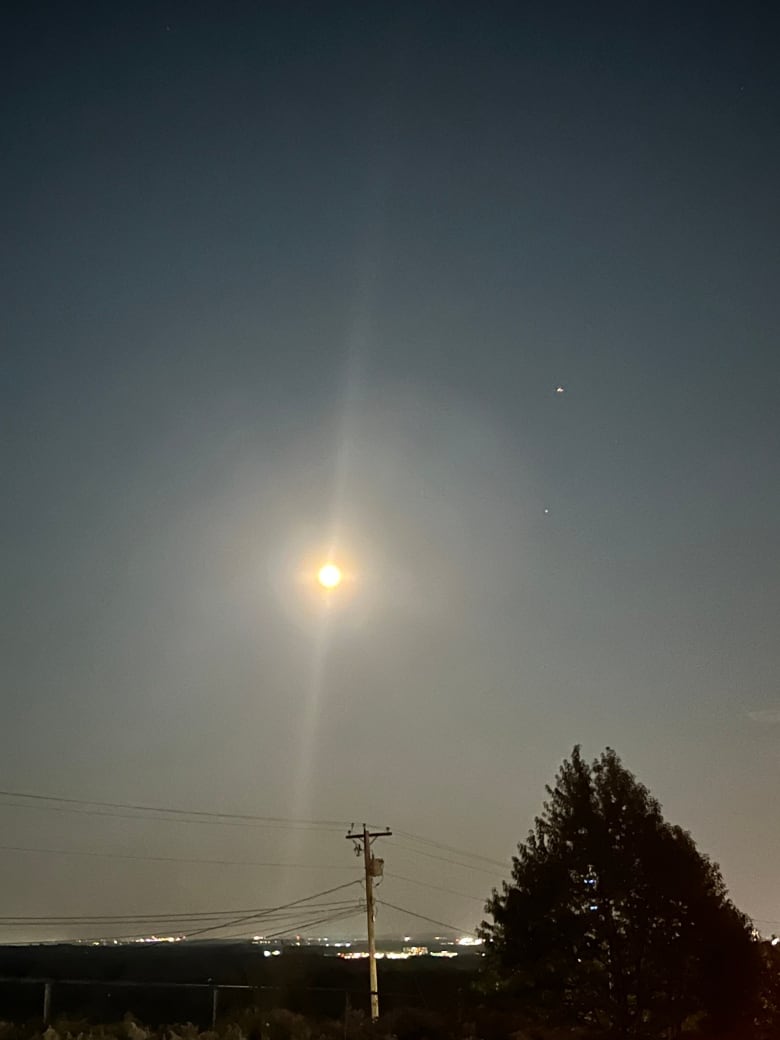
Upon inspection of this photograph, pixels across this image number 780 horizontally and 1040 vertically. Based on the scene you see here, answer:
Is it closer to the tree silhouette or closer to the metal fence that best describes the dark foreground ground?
the metal fence

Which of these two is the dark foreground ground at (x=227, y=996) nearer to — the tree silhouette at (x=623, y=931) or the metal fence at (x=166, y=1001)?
the metal fence at (x=166, y=1001)

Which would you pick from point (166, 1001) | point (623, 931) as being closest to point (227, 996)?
point (166, 1001)

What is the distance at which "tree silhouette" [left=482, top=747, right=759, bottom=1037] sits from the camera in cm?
2595

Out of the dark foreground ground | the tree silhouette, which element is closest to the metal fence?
the dark foreground ground

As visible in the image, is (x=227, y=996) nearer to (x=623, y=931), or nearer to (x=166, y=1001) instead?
(x=166, y=1001)

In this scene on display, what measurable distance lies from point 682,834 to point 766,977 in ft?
15.9

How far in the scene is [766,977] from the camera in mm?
27828

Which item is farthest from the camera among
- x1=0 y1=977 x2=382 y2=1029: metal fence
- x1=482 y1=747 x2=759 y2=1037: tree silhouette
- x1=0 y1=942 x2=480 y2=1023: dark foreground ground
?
x1=0 y1=977 x2=382 y2=1029: metal fence

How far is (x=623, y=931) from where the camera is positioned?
2631 cm

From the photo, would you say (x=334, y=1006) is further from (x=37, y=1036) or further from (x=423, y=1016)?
(x=37, y=1036)

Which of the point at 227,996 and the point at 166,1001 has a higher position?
the point at 227,996

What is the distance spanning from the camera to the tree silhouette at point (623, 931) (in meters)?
26.0

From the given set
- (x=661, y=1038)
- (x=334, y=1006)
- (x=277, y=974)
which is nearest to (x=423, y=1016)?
(x=661, y=1038)

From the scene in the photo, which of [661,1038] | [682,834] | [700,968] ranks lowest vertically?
[661,1038]
